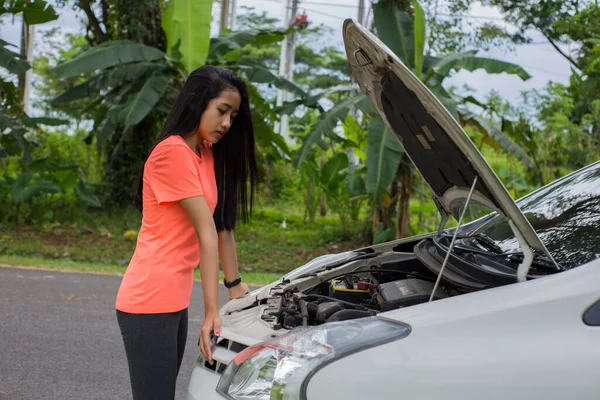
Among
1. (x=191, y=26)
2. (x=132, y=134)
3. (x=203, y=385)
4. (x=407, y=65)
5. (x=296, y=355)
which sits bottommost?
(x=132, y=134)

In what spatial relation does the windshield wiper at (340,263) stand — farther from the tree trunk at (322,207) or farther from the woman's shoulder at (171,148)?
the tree trunk at (322,207)

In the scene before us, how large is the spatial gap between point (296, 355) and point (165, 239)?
72 cm

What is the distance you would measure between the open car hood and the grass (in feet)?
20.8

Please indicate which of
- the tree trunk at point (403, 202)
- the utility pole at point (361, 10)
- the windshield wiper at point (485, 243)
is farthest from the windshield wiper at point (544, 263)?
the utility pole at point (361, 10)

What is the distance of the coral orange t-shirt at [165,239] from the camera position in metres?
2.59

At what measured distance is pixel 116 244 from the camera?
1208cm

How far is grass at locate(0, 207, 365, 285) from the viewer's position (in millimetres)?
10352

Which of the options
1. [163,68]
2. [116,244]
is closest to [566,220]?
[163,68]

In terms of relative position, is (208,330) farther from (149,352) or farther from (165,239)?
(165,239)

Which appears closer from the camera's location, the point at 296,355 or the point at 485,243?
the point at 296,355

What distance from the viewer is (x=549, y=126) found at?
12.9 metres

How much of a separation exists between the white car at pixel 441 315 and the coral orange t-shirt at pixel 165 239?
28 cm

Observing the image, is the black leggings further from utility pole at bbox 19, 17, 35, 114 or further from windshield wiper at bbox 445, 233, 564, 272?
utility pole at bbox 19, 17, 35, 114

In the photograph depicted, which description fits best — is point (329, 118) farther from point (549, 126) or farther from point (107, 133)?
point (549, 126)
